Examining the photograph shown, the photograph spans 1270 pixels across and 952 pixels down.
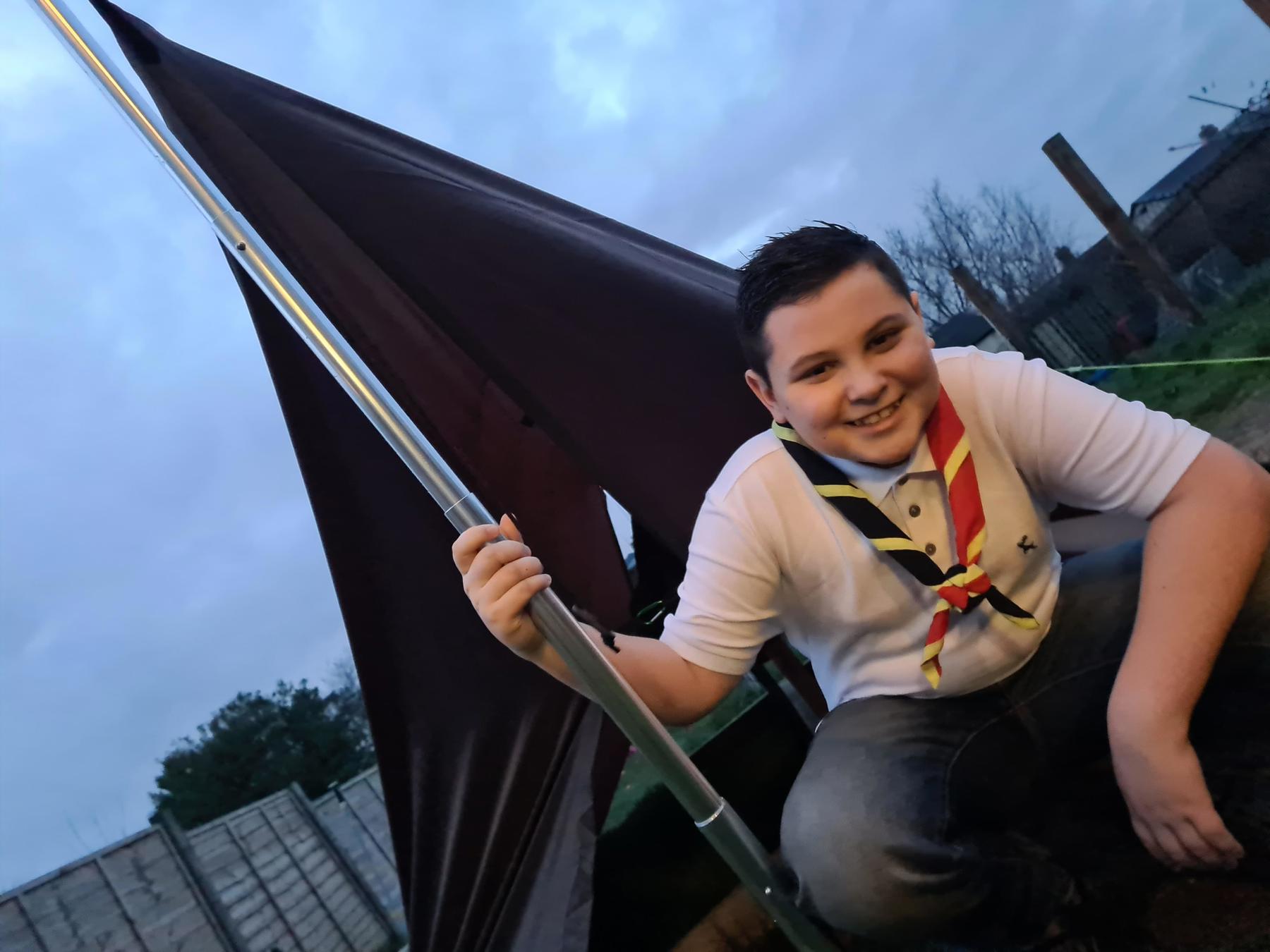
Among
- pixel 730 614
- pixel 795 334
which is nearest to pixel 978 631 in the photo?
pixel 730 614

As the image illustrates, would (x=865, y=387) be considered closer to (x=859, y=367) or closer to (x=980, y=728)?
(x=859, y=367)

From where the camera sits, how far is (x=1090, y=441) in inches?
28.9

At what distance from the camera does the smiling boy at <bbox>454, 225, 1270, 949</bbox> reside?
2.26 feet

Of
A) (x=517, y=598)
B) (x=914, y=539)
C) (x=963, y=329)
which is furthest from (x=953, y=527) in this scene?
(x=963, y=329)

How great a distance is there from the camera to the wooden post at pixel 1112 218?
3451 mm

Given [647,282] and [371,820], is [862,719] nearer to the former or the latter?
[647,282]

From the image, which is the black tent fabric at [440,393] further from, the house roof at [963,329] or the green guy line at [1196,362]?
the house roof at [963,329]

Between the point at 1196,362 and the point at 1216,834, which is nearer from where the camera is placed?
the point at 1216,834

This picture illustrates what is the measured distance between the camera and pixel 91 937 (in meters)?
1.27

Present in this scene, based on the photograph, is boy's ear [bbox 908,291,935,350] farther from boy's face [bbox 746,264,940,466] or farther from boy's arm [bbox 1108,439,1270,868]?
boy's arm [bbox 1108,439,1270,868]

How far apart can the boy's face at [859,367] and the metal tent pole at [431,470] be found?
0.32 m

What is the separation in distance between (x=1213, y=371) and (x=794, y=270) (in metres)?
2.19

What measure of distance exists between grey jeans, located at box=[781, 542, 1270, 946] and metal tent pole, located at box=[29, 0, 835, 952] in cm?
7

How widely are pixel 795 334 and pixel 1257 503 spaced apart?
0.45m
